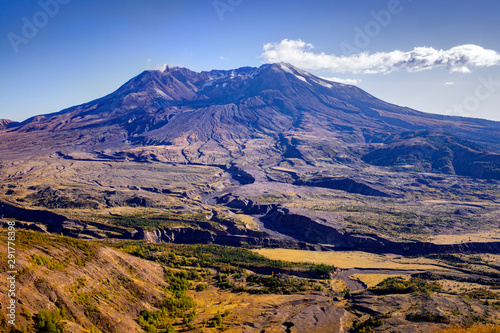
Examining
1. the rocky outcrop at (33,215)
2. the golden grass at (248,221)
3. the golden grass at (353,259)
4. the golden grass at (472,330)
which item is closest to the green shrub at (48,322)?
the golden grass at (472,330)

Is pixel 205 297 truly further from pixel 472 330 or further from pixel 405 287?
pixel 472 330

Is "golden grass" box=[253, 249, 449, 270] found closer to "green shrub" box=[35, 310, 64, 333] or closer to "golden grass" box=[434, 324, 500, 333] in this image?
"golden grass" box=[434, 324, 500, 333]

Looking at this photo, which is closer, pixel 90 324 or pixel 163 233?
pixel 90 324

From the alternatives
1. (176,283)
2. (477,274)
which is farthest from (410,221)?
(176,283)

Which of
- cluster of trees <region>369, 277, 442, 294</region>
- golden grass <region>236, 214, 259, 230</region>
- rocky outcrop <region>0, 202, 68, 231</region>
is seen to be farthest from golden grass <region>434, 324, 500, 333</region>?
rocky outcrop <region>0, 202, 68, 231</region>

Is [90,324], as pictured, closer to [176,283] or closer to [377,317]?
[176,283]

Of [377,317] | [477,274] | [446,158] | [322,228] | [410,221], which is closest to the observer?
[377,317]

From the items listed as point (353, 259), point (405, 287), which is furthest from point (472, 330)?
point (353, 259)
